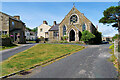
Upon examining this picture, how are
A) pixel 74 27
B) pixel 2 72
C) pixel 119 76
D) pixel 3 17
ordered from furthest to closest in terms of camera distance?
1. pixel 74 27
2. pixel 3 17
3. pixel 2 72
4. pixel 119 76

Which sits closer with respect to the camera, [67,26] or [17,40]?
[17,40]

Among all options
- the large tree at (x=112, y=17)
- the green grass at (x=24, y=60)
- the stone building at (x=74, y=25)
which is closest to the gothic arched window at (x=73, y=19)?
the stone building at (x=74, y=25)

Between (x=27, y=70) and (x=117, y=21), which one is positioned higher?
(x=117, y=21)

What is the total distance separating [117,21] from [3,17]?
101 feet

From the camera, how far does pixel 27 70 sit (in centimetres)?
866

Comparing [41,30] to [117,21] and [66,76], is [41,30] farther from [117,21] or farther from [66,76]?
[66,76]

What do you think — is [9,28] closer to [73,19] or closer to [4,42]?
[4,42]

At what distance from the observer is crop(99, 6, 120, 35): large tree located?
1016 inches

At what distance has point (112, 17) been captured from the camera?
27938 millimetres

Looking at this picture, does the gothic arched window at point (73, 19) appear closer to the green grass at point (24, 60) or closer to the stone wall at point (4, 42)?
the stone wall at point (4, 42)

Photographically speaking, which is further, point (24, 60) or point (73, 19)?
point (73, 19)

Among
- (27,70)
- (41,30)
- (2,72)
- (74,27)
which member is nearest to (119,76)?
(27,70)

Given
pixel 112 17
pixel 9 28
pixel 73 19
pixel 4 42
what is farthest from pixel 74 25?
pixel 4 42

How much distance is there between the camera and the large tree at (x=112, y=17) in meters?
25.8
